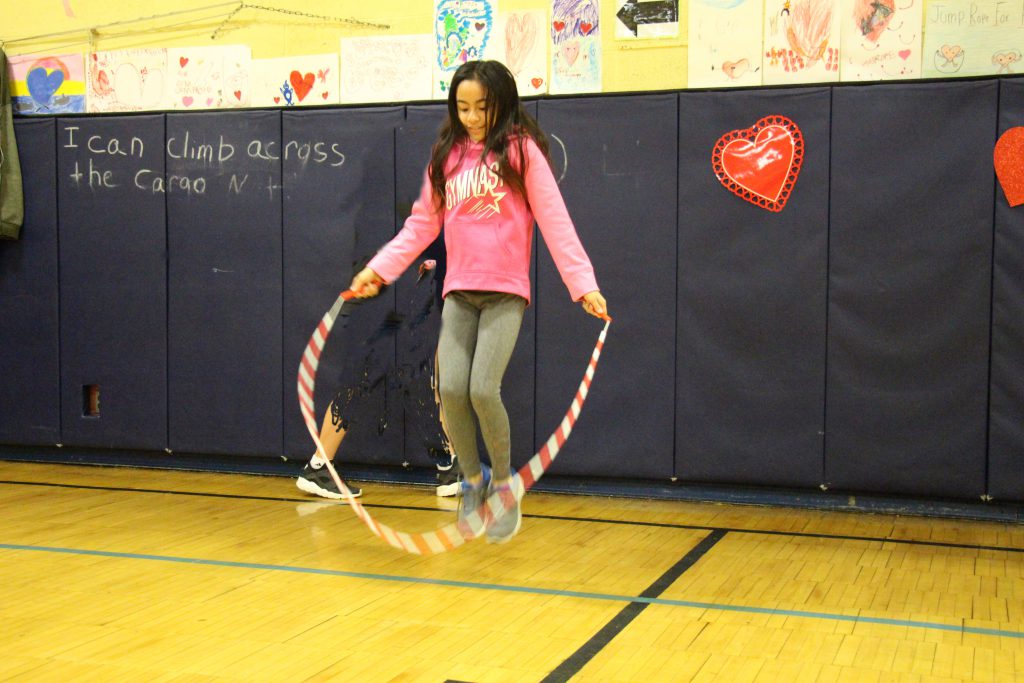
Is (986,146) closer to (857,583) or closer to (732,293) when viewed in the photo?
(732,293)

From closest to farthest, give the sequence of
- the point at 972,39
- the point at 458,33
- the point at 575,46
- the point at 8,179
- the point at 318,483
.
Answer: the point at 972,39 → the point at 318,483 → the point at 575,46 → the point at 458,33 → the point at 8,179

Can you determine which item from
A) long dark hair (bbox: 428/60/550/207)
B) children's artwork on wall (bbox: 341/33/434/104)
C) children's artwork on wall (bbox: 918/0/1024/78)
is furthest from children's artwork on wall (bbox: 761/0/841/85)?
long dark hair (bbox: 428/60/550/207)

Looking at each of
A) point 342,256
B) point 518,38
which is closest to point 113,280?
point 342,256

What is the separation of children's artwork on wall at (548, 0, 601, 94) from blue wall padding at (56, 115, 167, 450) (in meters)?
2.31

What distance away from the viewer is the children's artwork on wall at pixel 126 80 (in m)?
6.20

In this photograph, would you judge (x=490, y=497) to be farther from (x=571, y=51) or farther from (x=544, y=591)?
(x=571, y=51)

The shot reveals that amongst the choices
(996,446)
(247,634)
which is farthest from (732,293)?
(247,634)

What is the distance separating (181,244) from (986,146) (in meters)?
4.17

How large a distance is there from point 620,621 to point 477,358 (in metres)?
0.93

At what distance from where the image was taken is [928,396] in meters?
4.96

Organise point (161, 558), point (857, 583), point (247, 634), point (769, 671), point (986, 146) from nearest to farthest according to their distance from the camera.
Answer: point (769, 671) < point (247, 634) < point (857, 583) < point (161, 558) < point (986, 146)

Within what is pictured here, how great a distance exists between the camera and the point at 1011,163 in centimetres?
481

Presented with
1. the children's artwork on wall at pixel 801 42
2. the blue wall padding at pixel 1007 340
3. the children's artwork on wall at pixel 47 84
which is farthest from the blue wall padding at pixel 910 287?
the children's artwork on wall at pixel 47 84

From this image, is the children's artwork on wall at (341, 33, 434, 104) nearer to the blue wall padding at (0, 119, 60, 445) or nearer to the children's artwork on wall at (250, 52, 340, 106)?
the children's artwork on wall at (250, 52, 340, 106)
